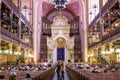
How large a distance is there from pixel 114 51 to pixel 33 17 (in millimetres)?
22290

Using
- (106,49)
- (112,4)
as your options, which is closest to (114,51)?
(106,49)

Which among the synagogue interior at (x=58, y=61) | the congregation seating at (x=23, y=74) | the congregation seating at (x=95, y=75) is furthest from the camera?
the synagogue interior at (x=58, y=61)

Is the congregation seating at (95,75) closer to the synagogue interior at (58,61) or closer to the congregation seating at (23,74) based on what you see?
the synagogue interior at (58,61)

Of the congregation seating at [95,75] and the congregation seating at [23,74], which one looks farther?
the congregation seating at [95,75]

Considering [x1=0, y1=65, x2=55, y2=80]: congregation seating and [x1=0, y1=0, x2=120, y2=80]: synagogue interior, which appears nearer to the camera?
[x1=0, y1=65, x2=55, y2=80]: congregation seating

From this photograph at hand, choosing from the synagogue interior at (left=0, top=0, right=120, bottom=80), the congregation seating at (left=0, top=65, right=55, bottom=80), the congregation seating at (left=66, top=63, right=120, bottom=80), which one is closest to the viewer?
the congregation seating at (left=0, top=65, right=55, bottom=80)

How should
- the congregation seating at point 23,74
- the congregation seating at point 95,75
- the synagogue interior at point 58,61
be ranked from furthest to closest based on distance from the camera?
1. the synagogue interior at point 58,61
2. the congregation seating at point 95,75
3. the congregation seating at point 23,74

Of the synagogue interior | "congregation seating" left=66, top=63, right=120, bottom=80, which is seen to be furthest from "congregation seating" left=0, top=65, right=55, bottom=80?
"congregation seating" left=66, top=63, right=120, bottom=80

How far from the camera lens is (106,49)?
108 ft

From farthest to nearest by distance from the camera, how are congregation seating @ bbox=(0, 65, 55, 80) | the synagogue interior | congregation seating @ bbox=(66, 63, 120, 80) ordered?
the synagogue interior → congregation seating @ bbox=(66, 63, 120, 80) → congregation seating @ bbox=(0, 65, 55, 80)

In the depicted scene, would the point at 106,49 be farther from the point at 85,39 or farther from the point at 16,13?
the point at 85,39

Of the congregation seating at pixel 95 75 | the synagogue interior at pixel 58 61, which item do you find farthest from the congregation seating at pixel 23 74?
the congregation seating at pixel 95 75

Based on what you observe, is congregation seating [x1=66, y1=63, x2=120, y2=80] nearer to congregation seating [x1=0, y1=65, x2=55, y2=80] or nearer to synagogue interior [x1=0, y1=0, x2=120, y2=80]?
synagogue interior [x1=0, y1=0, x2=120, y2=80]

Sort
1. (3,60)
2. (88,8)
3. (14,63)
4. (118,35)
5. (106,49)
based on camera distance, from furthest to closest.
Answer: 1. (88,8)
2. (106,49)
3. (14,63)
4. (3,60)
5. (118,35)
